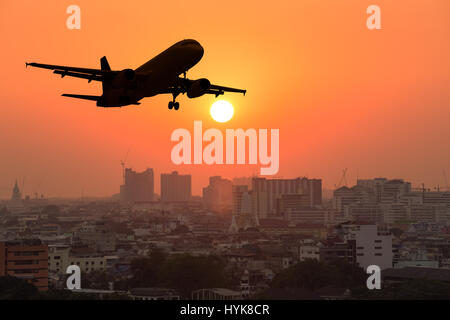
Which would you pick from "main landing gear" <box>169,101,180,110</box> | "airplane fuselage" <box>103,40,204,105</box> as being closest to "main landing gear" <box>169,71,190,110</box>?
"main landing gear" <box>169,101,180,110</box>

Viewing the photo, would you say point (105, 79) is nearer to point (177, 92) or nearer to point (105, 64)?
point (105, 64)

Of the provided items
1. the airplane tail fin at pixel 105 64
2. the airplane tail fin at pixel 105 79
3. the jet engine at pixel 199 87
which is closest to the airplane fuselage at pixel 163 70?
the airplane tail fin at pixel 105 79

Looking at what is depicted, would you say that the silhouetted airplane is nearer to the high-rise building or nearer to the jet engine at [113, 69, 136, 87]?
the jet engine at [113, 69, 136, 87]

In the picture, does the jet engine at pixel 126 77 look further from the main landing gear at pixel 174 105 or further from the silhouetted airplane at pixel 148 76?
the main landing gear at pixel 174 105
